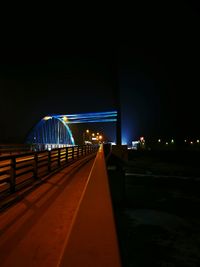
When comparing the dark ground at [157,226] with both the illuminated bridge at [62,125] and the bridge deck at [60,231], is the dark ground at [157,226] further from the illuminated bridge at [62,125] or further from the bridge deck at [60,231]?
the illuminated bridge at [62,125]

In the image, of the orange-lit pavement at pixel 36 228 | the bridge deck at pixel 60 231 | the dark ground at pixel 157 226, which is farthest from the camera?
the dark ground at pixel 157 226

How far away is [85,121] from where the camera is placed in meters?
97.5

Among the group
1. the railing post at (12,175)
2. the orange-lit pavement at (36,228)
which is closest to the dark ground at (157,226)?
the orange-lit pavement at (36,228)

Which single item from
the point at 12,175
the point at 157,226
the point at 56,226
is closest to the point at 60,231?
the point at 56,226

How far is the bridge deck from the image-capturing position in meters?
2.04

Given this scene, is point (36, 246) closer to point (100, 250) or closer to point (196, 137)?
point (100, 250)

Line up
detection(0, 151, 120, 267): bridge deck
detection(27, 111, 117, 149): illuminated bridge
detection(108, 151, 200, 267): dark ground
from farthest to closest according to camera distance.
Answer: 1. detection(27, 111, 117, 149): illuminated bridge
2. detection(108, 151, 200, 267): dark ground
3. detection(0, 151, 120, 267): bridge deck

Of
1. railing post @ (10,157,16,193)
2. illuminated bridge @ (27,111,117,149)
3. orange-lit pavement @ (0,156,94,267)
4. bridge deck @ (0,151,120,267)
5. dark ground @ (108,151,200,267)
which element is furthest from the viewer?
illuminated bridge @ (27,111,117,149)

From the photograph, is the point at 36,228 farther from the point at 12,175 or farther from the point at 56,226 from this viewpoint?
the point at 12,175

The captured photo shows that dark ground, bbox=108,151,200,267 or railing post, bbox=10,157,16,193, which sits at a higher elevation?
railing post, bbox=10,157,16,193

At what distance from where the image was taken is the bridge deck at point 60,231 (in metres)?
2.04

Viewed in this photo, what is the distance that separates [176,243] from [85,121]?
85.6 metres

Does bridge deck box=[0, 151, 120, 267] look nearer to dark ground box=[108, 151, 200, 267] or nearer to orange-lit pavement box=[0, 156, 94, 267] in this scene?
orange-lit pavement box=[0, 156, 94, 267]

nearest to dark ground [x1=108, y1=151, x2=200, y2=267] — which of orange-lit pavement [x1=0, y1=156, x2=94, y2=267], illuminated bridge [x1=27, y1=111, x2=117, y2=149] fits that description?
orange-lit pavement [x1=0, y1=156, x2=94, y2=267]
